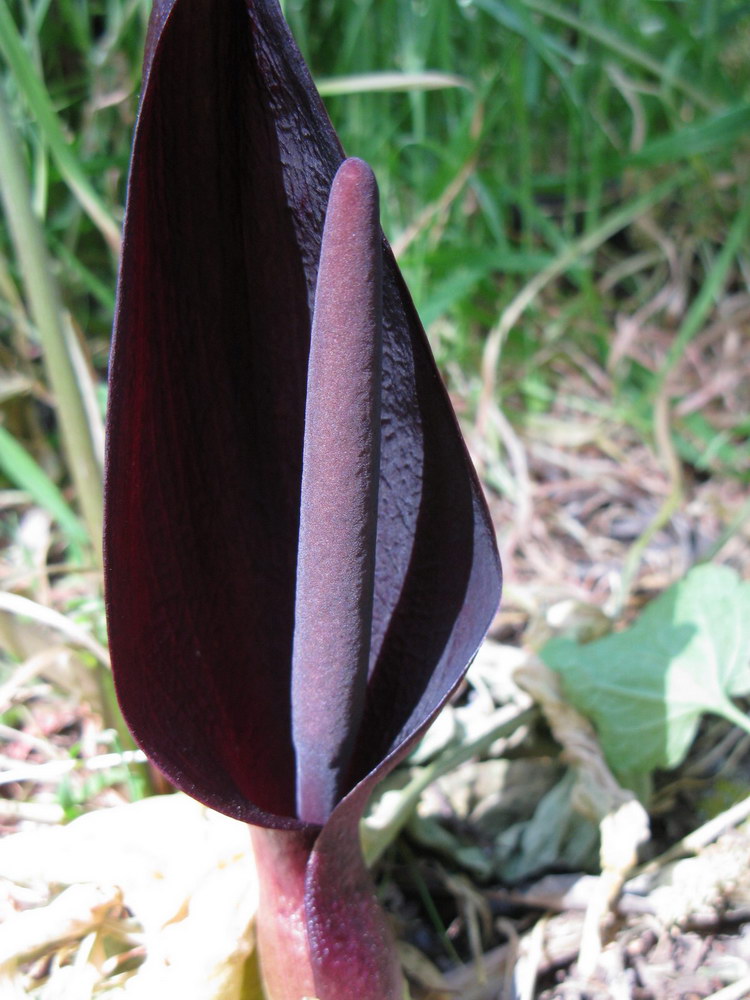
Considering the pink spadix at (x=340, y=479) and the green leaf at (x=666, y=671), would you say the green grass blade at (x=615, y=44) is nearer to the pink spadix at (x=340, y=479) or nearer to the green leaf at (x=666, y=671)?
the green leaf at (x=666, y=671)

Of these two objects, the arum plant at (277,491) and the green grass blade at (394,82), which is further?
the green grass blade at (394,82)

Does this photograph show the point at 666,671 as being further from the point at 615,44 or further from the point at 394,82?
the point at 615,44

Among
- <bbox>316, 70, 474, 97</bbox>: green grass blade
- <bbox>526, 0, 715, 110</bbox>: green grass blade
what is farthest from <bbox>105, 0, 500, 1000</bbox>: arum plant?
<bbox>526, 0, 715, 110</bbox>: green grass blade

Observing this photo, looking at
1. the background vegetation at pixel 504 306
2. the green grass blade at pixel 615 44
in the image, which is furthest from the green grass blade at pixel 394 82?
the green grass blade at pixel 615 44

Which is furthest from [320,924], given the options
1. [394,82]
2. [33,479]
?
[394,82]

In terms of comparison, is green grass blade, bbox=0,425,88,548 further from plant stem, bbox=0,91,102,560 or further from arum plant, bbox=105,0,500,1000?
arum plant, bbox=105,0,500,1000

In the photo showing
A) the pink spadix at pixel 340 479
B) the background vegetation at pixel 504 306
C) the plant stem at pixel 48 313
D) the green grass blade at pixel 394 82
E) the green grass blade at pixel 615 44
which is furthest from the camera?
the green grass blade at pixel 615 44

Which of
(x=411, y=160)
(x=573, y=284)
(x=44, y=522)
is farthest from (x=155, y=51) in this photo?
(x=573, y=284)
